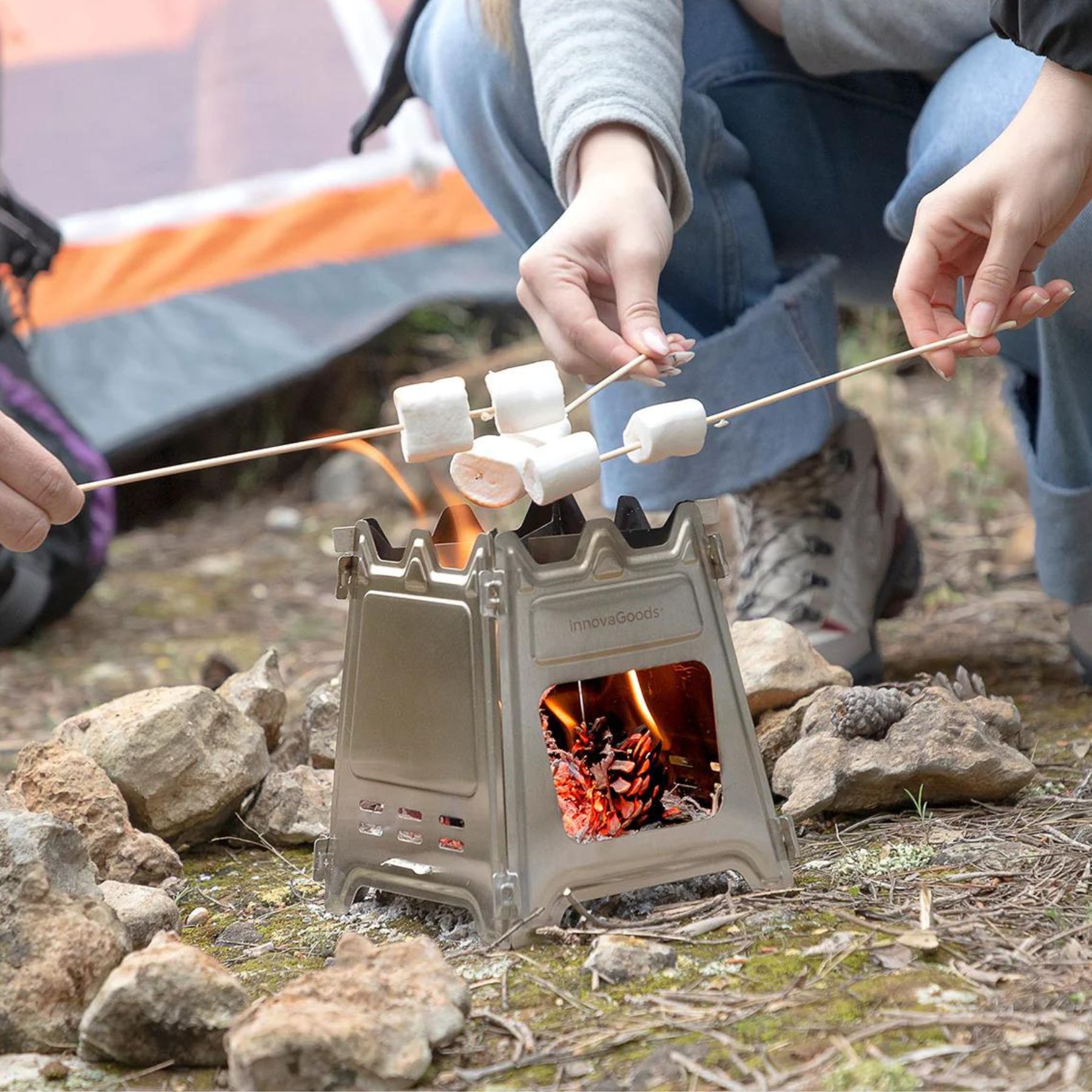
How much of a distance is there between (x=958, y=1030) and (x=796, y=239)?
1.40 metres

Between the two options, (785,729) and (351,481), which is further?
(351,481)

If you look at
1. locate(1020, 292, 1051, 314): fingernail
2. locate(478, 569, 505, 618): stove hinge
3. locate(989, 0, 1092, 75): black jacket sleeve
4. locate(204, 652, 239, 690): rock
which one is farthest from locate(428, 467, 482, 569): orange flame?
locate(204, 652, 239, 690): rock

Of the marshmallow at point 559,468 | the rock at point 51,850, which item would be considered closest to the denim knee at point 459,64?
the marshmallow at point 559,468

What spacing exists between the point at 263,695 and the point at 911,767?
2.59 feet

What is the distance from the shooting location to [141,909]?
1297 mm

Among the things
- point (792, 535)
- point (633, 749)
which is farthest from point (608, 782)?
point (792, 535)

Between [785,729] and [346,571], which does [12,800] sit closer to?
[346,571]

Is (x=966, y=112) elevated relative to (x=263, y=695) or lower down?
elevated

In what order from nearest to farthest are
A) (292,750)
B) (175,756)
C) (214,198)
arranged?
(175,756) < (292,750) < (214,198)

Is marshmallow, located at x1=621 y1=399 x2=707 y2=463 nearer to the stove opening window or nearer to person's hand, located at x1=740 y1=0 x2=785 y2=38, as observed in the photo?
the stove opening window

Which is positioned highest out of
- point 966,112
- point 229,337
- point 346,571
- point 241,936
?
point 229,337

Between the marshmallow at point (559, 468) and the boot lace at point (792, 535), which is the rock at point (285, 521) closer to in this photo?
the boot lace at point (792, 535)

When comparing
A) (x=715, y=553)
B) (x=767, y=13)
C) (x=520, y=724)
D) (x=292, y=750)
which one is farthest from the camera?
(x=767, y=13)

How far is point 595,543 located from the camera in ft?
4.15
